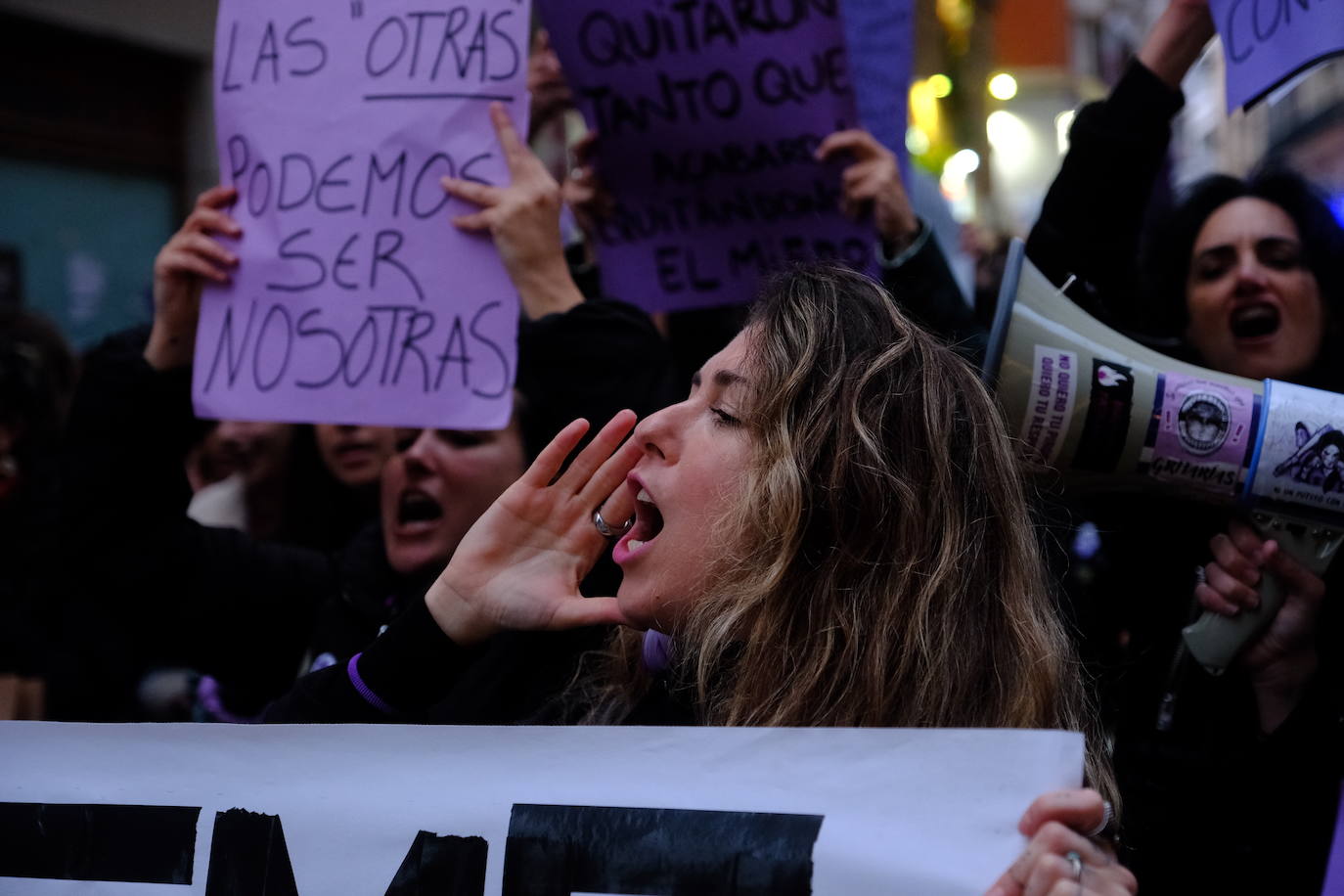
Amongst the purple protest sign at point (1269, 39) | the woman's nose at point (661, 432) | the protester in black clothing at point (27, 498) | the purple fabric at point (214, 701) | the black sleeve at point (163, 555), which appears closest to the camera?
the woman's nose at point (661, 432)

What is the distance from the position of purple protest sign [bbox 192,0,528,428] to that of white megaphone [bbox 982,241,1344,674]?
0.79 metres

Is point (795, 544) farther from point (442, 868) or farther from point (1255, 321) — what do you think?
point (1255, 321)

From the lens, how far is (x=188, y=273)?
2.24 metres

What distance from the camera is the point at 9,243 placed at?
5934 mm

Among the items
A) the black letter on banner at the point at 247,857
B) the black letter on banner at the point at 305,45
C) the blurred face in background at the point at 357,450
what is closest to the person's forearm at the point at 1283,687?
the black letter on banner at the point at 247,857

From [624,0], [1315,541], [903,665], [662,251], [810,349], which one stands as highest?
[624,0]

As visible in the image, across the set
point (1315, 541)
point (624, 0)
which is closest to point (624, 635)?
point (1315, 541)

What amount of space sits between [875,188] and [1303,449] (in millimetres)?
963

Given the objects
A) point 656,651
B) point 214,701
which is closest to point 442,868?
point 656,651

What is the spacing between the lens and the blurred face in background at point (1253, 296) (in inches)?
83.7

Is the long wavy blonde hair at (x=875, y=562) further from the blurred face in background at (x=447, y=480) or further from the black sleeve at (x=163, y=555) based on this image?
the black sleeve at (x=163, y=555)

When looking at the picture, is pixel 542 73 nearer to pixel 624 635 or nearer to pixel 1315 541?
pixel 624 635

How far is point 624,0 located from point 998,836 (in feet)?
5.75

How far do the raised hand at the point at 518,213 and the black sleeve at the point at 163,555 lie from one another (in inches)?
24.7
